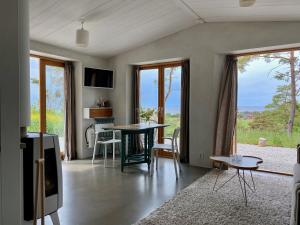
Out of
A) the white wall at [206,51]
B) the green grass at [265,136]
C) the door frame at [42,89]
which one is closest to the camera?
the white wall at [206,51]

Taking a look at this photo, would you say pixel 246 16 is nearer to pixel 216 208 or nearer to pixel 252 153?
pixel 252 153

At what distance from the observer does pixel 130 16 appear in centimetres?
401

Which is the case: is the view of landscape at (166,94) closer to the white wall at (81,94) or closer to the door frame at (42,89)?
the white wall at (81,94)

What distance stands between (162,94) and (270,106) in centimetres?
228

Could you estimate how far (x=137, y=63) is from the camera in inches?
219

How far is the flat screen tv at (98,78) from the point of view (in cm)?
535

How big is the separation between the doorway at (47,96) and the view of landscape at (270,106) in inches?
148

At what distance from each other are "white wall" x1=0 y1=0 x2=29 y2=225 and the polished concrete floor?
2.87ft

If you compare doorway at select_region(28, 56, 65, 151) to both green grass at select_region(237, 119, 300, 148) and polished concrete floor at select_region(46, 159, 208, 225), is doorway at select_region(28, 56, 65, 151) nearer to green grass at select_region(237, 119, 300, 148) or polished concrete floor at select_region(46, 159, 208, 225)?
polished concrete floor at select_region(46, 159, 208, 225)

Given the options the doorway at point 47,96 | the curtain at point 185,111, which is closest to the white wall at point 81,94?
the doorway at point 47,96

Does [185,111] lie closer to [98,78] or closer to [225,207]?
[98,78]

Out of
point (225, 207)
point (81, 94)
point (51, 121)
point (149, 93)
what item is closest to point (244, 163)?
point (225, 207)

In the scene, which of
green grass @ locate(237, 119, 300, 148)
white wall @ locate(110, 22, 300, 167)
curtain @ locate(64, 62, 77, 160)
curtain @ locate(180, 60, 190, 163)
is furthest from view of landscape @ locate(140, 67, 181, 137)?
curtain @ locate(64, 62, 77, 160)

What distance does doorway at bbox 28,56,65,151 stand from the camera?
4.72 meters
